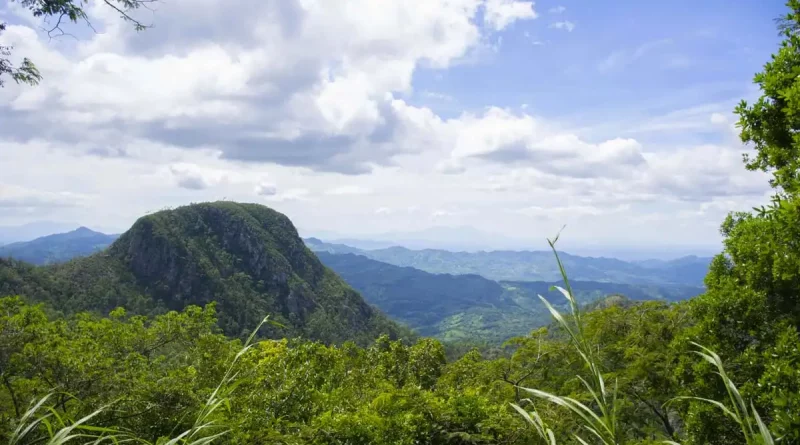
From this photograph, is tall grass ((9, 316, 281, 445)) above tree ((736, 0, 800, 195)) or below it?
below

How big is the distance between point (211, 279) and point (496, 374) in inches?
6187

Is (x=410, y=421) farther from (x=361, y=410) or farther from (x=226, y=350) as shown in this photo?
(x=226, y=350)

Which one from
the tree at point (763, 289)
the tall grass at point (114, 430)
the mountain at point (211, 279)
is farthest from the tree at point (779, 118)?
the mountain at point (211, 279)

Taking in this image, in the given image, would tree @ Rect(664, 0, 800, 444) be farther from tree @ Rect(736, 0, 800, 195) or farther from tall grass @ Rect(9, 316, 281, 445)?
tall grass @ Rect(9, 316, 281, 445)

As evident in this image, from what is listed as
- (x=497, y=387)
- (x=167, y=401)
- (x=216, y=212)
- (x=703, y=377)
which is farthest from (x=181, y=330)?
(x=216, y=212)

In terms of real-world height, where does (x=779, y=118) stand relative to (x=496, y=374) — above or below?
above

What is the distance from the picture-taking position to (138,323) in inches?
695

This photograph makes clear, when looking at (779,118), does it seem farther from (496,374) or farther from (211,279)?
(211,279)

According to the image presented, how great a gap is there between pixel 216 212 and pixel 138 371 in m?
191

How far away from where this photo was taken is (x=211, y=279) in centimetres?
15725

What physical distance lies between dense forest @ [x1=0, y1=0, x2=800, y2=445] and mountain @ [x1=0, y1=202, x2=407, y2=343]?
107 metres

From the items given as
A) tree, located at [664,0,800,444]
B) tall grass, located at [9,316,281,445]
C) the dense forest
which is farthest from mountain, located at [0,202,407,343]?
tall grass, located at [9,316,281,445]

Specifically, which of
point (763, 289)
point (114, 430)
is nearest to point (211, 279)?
point (763, 289)

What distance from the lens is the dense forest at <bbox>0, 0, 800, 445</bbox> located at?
3390 mm
